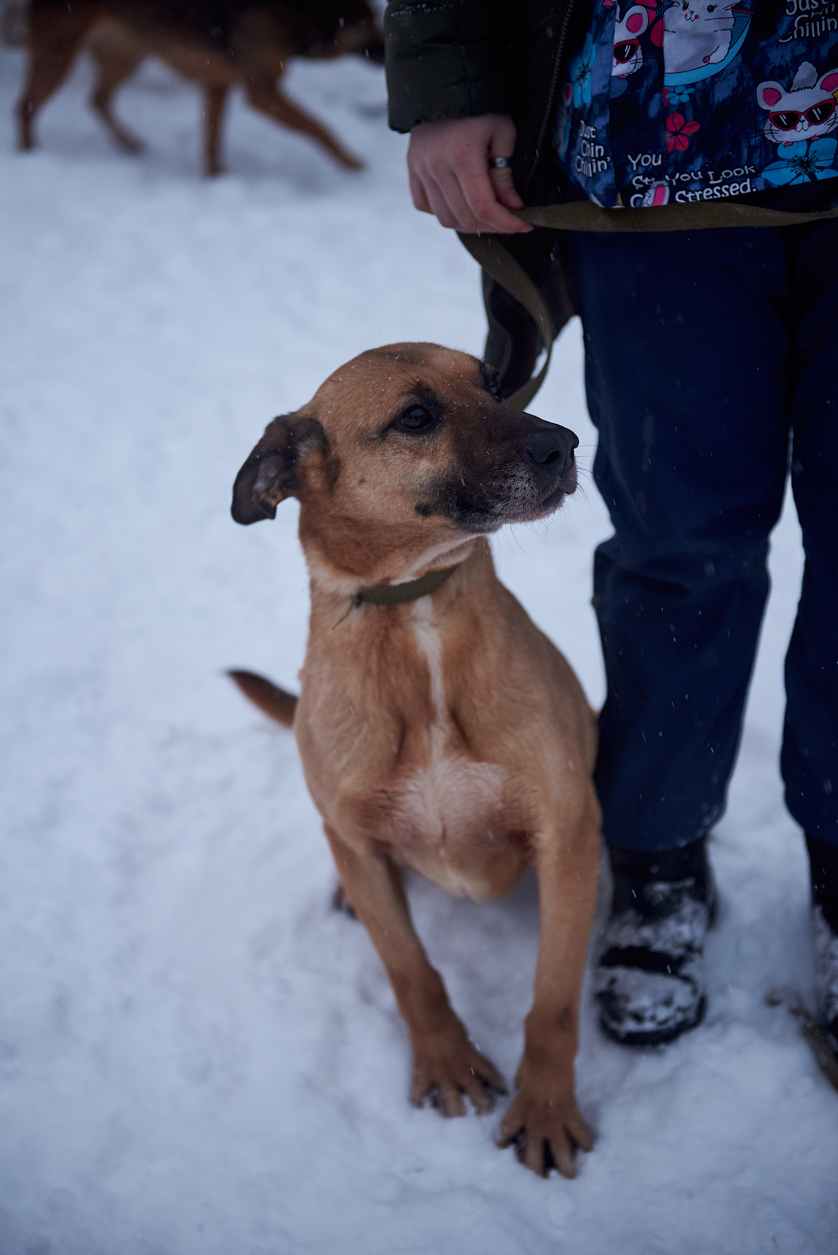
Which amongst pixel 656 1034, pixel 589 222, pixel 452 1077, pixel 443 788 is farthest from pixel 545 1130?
pixel 589 222

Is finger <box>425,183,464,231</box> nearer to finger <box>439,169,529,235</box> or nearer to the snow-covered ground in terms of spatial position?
finger <box>439,169,529,235</box>

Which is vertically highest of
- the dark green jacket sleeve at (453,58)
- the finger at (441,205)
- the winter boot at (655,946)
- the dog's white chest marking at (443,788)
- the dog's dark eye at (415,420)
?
the dark green jacket sleeve at (453,58)

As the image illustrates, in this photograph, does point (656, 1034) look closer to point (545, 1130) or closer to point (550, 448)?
point (545, 1130)

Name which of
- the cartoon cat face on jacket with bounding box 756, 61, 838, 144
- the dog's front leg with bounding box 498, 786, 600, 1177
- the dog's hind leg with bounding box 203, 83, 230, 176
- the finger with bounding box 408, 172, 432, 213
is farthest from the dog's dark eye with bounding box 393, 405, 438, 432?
the dog's hind leg with bounding box 203, 83, 230, 176

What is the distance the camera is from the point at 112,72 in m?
6.50

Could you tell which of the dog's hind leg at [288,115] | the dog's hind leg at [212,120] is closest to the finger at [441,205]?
the dog's hind leg at [288,115]

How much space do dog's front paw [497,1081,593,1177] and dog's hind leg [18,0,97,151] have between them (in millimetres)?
7225

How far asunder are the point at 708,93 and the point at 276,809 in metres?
2.24

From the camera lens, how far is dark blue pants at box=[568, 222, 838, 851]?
1603 millimetres

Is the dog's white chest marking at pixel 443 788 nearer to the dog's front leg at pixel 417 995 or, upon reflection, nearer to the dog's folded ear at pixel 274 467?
the dog's front leg at pixel 417 995

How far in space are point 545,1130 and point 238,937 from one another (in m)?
1.00

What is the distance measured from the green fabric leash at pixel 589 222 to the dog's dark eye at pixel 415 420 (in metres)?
0.22

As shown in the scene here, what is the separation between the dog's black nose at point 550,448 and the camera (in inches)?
66.2

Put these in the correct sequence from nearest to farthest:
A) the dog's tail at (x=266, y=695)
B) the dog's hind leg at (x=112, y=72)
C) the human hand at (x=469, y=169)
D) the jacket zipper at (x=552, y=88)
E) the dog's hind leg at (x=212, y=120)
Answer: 1. the jacket zipper at (x=552, y=88)
2. the human hand at (x=469, y=169)
3. the dog's tail at (x=266, y=695)
4. the dog's hind leg at (x=212, y=120)
5. the dog's hind leg at (x=112, y=72)
